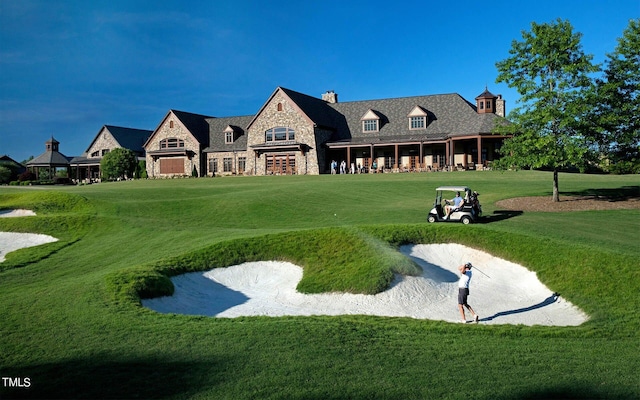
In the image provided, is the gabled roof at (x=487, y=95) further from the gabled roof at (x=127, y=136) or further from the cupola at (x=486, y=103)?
the gabled roof at (x=127, y=136)

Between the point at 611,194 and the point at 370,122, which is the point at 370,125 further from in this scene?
the point at 611,194

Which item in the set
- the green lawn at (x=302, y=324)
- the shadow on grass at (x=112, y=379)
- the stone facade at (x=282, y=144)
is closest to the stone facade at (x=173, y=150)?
the stone facade at (x=282, y=144)

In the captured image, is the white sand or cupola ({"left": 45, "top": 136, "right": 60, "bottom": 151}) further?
cupola ({"left": 45, "top": 136, "right": 60, "bottom": 151})

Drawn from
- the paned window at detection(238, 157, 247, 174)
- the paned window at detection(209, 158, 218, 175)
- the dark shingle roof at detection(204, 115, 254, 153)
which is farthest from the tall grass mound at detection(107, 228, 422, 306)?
the paned window at detection(209, 158, 218, 175)

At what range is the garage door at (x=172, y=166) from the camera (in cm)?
6794

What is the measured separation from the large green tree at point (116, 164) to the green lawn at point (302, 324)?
133 feet

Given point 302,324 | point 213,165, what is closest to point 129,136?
point 213,165

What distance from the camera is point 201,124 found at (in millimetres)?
70875

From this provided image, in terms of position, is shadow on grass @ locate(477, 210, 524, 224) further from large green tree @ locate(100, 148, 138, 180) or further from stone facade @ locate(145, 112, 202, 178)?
large green tree @ locate(100, 148, 138, 180)

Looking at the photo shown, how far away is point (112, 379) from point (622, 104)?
1144 inches

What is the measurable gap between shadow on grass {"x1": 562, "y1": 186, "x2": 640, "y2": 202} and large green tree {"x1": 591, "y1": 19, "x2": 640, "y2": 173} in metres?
1.73

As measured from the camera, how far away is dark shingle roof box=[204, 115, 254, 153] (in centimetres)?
6556

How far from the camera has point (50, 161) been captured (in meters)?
85.0

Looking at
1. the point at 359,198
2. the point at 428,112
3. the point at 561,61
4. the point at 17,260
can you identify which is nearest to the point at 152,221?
the point at 17,260
